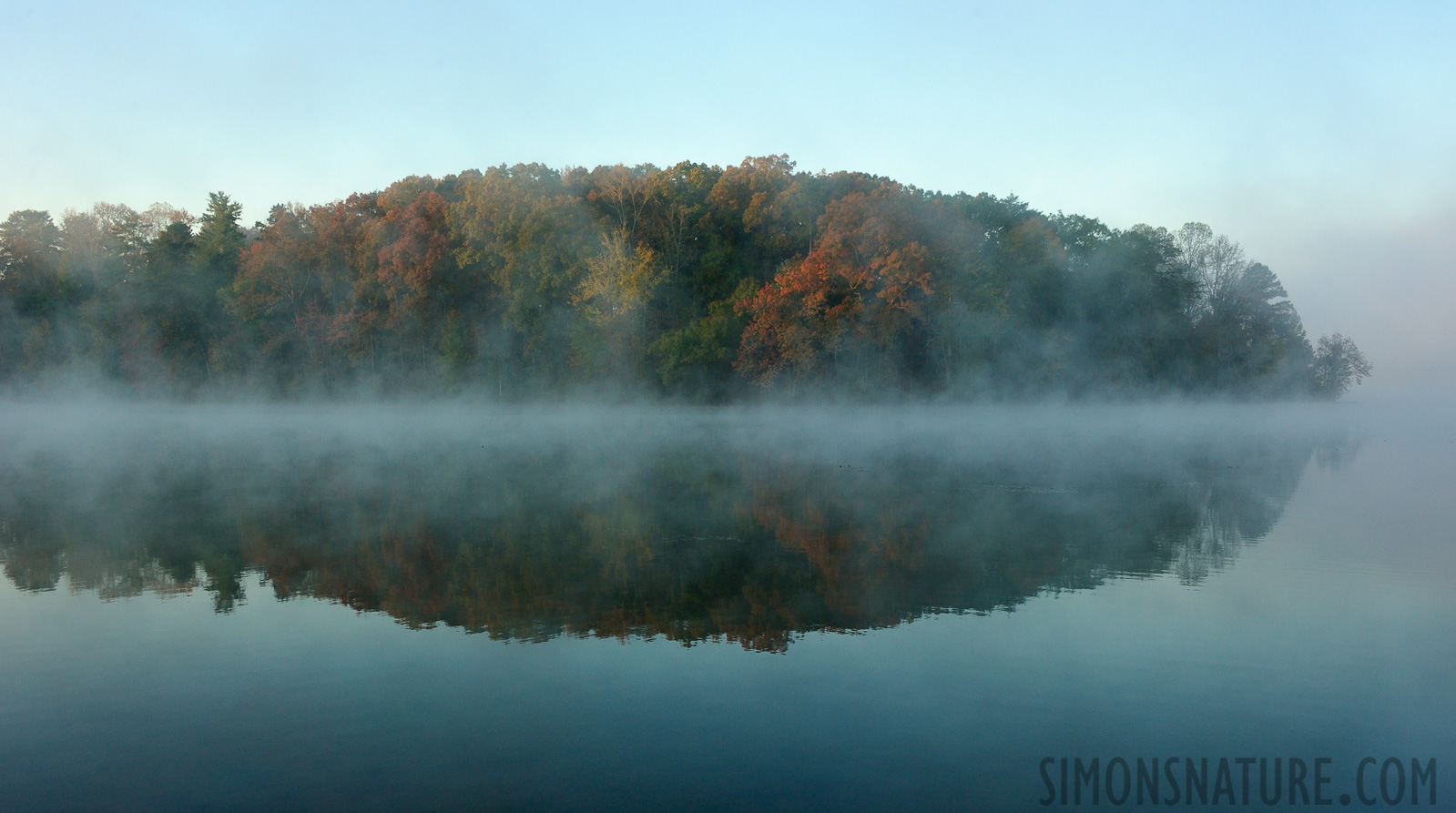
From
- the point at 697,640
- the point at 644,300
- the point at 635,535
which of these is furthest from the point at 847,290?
the point at 697,640

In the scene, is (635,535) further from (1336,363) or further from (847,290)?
(1336,363)

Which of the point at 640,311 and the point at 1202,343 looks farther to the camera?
the point at 1202,343

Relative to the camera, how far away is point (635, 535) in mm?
10531

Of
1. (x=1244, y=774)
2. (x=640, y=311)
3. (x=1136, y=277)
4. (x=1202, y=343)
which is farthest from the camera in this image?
(x=1202, y=343)

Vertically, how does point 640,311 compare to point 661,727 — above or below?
above

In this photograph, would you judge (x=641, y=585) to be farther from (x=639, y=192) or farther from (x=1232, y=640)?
(x=639, y=192)

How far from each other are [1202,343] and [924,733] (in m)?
56.2

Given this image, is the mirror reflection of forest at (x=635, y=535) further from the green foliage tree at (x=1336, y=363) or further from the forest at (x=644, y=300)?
the green foliage tree at (x=1336, y=363)

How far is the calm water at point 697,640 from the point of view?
459cm

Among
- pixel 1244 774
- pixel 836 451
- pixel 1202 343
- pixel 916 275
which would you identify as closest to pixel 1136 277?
pixel 1202 343

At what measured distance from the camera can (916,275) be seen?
124ft

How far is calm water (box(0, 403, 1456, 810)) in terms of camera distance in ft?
15.1

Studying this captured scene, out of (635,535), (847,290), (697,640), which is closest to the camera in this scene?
(697,640)

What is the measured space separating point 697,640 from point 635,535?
4.05 m
